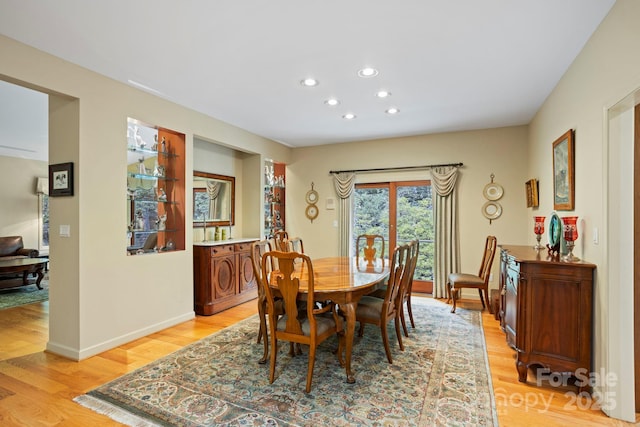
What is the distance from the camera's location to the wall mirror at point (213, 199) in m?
4.87

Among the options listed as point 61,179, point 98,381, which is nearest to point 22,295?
point 61,179

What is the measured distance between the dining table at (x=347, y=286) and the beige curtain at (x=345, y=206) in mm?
2296

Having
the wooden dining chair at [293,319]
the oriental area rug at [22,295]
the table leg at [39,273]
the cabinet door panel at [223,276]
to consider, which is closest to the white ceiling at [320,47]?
the wooden dining chair at [293,319]

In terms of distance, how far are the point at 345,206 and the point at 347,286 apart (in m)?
3.39

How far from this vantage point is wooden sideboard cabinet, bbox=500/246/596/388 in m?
2.33

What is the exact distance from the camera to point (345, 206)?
5922 millimetres

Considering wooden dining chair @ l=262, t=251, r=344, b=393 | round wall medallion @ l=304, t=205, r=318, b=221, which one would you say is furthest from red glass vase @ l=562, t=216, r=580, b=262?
round wall medallion @ l=304, t=205, r=318, b=221

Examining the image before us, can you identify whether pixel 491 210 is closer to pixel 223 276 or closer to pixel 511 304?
pixel 511 304

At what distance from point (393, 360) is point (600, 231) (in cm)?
185

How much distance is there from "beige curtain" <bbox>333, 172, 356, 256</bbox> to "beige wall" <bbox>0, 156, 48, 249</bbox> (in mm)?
6933

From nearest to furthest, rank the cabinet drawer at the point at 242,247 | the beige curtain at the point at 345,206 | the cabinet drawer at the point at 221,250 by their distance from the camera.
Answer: the cabinet drawer at the point at 221,250
the cabinet drawer at the point at 242,247
the beige curtain at the point at 345,206

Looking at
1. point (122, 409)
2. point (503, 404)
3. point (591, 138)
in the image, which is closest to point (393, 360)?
point (503, 404)

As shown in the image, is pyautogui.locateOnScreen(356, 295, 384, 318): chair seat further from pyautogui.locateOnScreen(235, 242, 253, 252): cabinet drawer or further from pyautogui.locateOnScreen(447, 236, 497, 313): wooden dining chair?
pyautogui.locateOnScreen(235, 242, 253, 252): cabinet drawer

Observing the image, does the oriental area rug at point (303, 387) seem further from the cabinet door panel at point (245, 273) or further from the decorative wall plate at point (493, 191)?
the decorative wall plate at point (493, 191)
